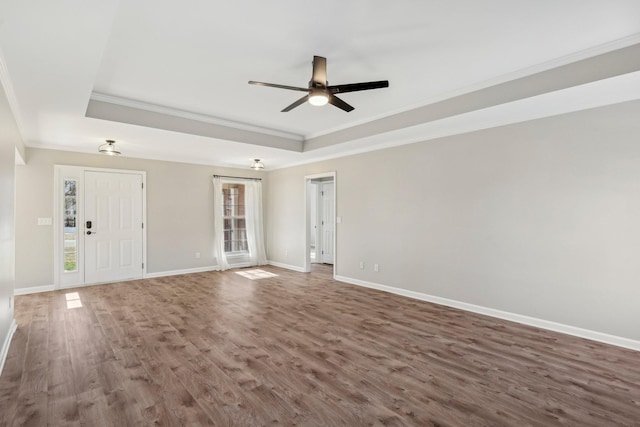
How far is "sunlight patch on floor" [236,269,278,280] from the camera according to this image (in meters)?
6.65

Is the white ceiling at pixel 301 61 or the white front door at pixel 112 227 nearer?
the white ceiling at pixel 301 61

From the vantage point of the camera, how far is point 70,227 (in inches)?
225

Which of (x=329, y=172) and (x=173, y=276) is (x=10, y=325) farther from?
(x=329, y=172)

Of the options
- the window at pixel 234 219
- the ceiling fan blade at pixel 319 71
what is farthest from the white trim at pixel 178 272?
the ceiling fan blade at pixel 319 71

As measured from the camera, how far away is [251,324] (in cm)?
386

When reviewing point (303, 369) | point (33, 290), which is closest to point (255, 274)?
point (33, 290)

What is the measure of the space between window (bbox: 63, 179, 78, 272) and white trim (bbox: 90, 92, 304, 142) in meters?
2.71

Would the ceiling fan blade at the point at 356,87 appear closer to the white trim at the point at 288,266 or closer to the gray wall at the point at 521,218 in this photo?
the gray wall at the point at 521,218

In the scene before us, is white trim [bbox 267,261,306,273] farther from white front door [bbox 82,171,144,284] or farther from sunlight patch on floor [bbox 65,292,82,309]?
sunlight patch on floor [bbox 65,292,82,309]

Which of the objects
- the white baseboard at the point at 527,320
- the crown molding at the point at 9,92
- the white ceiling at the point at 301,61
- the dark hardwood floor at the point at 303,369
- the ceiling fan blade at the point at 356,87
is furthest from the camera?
the white baseboard at the point at 527,320

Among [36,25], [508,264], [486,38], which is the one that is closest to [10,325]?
Answer: [36,25]

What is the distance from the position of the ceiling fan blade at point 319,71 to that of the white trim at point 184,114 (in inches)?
96.5

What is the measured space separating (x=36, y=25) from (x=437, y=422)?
357 centimetres

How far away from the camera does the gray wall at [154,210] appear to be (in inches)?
209
